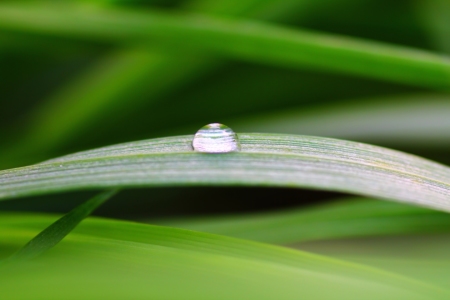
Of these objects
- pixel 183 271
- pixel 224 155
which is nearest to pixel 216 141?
pixel 224 155

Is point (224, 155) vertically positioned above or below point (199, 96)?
below

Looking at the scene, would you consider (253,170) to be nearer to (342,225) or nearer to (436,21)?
(342,225)

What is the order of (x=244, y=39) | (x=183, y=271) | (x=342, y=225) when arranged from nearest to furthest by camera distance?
(x=183, y=271) → (x=342, y=225) → (x=244, y=39)

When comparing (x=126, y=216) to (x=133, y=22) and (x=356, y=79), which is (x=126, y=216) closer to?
(x=133, y=22)

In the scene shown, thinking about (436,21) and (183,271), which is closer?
(183,271)

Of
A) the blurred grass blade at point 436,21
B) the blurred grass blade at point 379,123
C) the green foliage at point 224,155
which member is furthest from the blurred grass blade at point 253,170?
the blurred grass blade at point 436,21

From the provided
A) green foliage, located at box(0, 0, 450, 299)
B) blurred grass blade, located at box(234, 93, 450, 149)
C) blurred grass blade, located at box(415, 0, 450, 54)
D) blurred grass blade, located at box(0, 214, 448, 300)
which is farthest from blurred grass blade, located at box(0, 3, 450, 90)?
blurred grass blade, located at box(0, 214, 448, 300)
